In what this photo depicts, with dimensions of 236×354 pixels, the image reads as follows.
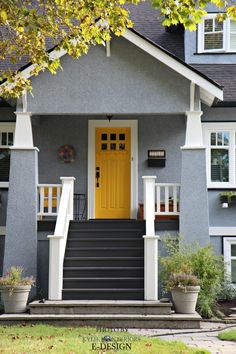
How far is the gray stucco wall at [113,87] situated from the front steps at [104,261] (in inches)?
109

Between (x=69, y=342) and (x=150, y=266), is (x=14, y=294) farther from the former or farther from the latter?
(x=69, y=342)

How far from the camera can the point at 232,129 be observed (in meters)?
14.6

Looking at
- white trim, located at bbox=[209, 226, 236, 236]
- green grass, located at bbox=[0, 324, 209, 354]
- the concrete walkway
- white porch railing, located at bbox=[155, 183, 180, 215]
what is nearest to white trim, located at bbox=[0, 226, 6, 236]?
Answer: white porch railing, located at bbox=[155, 183, 180, 215]

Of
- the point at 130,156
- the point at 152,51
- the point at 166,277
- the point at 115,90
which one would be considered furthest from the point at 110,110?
the point at 166,277

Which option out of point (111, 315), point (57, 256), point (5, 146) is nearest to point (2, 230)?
point (5, 146)

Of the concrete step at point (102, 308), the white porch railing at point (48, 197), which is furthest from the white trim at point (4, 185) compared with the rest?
the concrete step at point (102, 308)

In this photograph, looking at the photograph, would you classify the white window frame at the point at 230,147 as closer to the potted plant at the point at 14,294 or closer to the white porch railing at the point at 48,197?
the white porch railing at the point at 48,197

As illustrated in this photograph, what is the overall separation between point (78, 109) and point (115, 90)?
0.95m

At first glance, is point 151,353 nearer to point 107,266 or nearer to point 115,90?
point 107,266

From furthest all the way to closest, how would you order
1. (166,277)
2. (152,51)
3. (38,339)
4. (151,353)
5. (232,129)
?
(232,129) → (152,51) → (166,277) → (38,339) → (151,353)

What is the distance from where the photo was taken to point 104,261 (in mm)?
12500

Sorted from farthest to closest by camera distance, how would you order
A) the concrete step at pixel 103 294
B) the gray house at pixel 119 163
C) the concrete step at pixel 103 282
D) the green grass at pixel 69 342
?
the gray house at pixel 119 163
the concrete step at pixel 103 282
the concrete step at pixel 103 294
the green grass at pixel 69 342

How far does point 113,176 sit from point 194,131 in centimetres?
332

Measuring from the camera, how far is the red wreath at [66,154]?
15.4 meters
